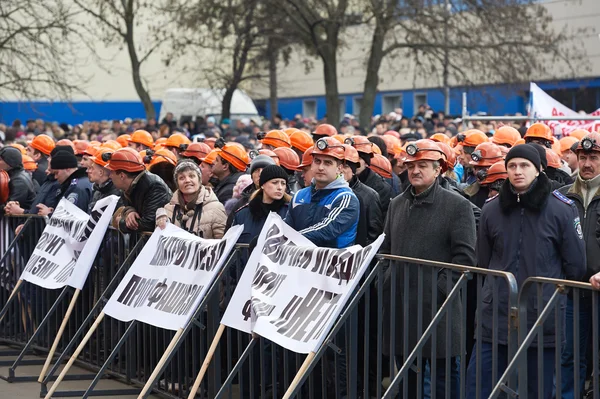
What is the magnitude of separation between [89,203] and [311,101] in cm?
4192

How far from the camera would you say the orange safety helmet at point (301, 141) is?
12.2 m

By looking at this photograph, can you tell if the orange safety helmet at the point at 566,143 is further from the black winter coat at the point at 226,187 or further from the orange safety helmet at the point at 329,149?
the orange safety helmet at the point at 329,149

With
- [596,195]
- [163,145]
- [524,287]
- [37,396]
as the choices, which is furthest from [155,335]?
[163,145]

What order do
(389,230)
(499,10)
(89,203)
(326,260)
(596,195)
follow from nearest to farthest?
(326,260), (389,230), (596,195), (89,203), (499,10)

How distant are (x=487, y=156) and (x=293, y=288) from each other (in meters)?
3.24

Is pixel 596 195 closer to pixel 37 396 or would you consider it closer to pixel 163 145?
pixel 37 396

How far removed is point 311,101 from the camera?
5316 centimetres

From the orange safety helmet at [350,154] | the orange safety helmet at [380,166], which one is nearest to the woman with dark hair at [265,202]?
the orange safety helmet at [350,154]

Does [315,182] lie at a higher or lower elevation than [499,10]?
lower

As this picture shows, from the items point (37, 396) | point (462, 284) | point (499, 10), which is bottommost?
point (37, 396)

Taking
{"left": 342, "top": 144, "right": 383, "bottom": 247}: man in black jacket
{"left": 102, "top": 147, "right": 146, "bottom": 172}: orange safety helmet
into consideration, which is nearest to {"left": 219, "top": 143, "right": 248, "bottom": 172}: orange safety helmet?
{"left": 102, "top": 147, "right": 146, "bottom": 172}: orange safety helmet

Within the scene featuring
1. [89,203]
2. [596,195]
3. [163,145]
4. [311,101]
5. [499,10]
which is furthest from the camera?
[311,101]

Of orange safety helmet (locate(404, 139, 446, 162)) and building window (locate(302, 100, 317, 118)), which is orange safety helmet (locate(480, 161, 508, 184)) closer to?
orange safety helmet (locate(404, 139, 446, 162))

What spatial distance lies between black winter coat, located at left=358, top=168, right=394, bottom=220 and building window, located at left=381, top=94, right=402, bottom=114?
3771 cm
